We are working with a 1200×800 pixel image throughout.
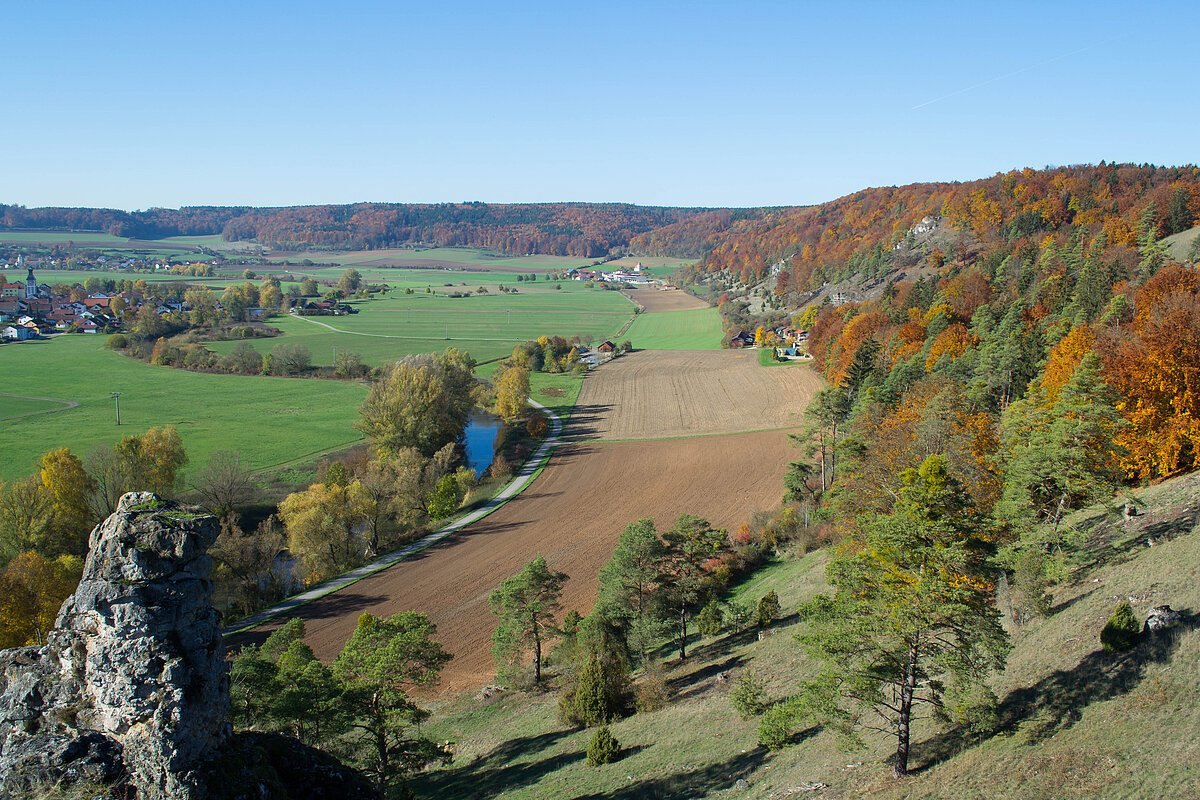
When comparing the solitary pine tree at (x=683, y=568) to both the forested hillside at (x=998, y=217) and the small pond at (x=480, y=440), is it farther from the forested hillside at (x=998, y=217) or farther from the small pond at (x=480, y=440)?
the forested hillside at (x=998, y=217)

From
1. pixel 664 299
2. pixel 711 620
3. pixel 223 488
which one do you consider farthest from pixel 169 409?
pixel 664 299

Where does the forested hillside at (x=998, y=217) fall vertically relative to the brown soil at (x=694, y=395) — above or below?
above

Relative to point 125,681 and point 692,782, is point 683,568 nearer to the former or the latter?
point 692,782

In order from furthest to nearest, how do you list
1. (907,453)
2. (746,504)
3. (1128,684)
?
(746,504), (907,453), (1128,684)

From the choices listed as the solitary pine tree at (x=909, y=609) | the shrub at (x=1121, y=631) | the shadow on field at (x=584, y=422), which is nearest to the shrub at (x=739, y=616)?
the solitary pine tree at (x=909, y=609)

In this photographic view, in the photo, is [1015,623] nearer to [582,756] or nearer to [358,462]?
[582,756]

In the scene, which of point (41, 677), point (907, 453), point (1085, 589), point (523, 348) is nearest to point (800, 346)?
point (523, 348)
